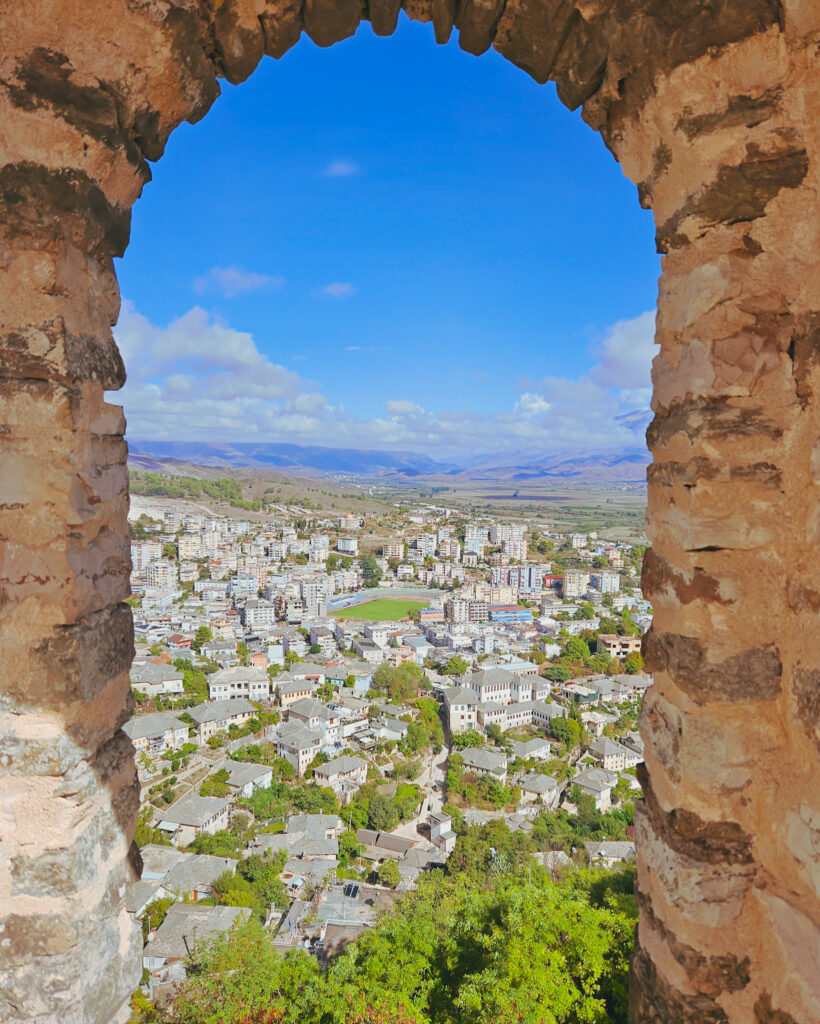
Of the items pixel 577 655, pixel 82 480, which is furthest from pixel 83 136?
pixel 577 655

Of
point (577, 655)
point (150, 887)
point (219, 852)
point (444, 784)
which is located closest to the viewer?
point (150, 887)

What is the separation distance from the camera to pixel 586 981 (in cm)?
471

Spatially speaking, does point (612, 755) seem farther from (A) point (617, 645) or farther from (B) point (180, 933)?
(B) point (180, 933)

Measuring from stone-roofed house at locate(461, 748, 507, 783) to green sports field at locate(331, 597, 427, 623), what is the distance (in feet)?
71.2

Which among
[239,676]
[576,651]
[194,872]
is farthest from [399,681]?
[194,872]

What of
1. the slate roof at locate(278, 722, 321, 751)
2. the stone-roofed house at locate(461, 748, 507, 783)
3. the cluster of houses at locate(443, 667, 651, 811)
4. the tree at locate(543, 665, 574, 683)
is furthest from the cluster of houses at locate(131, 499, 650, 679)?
the stone-roofed house at locate(461, 748, 507, 783)

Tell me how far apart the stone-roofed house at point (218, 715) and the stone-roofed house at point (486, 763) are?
10039 mm

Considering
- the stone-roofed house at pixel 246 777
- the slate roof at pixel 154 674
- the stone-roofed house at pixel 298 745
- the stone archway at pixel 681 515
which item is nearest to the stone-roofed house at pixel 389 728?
the stone-roofed house at pixel 298 745

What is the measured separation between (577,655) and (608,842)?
19.2m

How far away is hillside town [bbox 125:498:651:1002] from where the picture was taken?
15.3 metres

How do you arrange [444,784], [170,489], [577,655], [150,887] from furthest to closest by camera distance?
[170,489], [577,655], [444,784], [150,887]

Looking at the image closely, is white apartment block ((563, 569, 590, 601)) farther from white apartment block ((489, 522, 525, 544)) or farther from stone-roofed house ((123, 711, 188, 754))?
stone-roofed house ((123, 711, 188, 754))

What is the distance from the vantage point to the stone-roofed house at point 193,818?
58.5 feet

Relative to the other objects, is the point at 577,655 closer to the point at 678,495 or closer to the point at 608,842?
the point at 608,842
